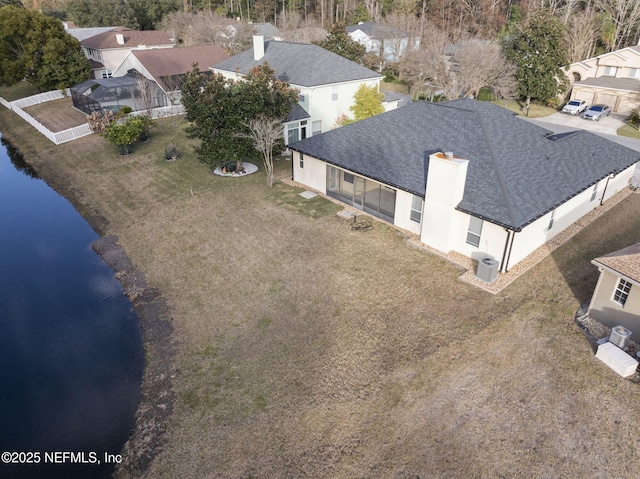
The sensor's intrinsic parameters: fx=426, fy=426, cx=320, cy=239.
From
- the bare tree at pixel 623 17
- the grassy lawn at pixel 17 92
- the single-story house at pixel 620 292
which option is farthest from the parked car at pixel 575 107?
the grassy lawn at pixel 17 92

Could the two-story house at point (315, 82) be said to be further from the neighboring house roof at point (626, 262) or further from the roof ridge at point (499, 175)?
the neighboring house roof at point (626, 262)

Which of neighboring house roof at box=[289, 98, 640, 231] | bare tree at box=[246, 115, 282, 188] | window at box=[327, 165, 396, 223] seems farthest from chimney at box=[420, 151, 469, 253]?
bare tree at box=[246, 115, 282, 188]

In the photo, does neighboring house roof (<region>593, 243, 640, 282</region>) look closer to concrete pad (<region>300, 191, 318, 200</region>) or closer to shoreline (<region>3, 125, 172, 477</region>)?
shoreline (<region>3, 125, 172, 477</region>)

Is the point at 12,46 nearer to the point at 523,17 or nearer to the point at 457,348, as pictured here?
the point at 457,348

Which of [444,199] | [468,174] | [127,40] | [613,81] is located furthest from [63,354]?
[127,40]

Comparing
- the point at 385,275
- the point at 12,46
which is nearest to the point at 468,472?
the point at 385,275

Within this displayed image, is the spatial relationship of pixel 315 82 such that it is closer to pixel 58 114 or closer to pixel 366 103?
pixel 366 103
